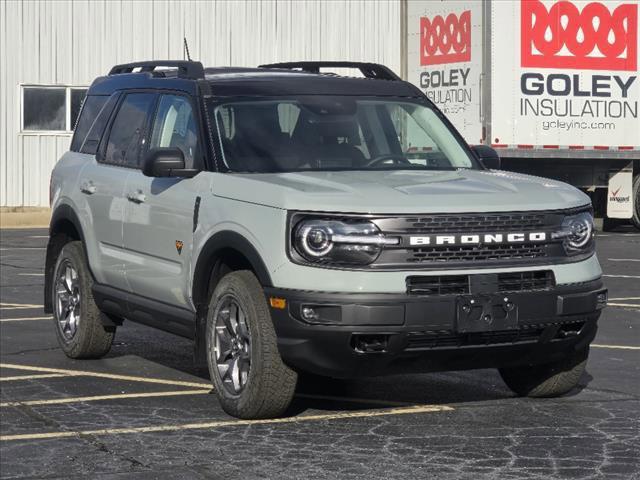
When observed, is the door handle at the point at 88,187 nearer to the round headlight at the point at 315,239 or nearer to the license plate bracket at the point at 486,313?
the round headlight at the point at 315,239

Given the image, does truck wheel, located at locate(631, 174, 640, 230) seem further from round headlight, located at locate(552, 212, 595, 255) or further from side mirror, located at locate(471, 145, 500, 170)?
round headlight, located at locate(552, 212, 595, 255)

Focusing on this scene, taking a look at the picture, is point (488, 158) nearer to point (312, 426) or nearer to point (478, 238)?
point (478, 238)

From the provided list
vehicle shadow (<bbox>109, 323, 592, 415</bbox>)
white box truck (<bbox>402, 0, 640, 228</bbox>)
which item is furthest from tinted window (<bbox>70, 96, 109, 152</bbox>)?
white box truck (<bbox>402, 0, 640, 228</bbox>)

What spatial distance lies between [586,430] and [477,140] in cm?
1727

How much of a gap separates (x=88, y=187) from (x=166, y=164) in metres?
1.78

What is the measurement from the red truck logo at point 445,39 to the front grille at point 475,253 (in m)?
17.2

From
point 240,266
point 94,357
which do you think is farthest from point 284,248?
point 94,357

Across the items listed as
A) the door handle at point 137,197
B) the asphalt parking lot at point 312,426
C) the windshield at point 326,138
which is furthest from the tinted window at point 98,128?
the windshield at point 326,138

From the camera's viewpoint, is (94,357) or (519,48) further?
(519,48)

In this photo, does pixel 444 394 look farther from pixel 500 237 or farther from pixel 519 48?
pixel 519 48

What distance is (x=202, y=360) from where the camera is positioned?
8586 millimetres

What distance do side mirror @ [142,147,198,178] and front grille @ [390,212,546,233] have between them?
1622mm

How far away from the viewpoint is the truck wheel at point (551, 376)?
8695 millimetres

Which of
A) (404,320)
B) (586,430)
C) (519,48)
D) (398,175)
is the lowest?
(586,430)
